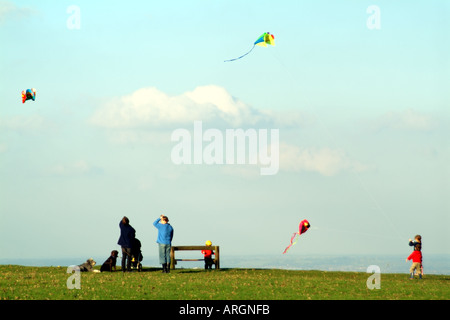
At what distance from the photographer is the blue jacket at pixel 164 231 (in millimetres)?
32438

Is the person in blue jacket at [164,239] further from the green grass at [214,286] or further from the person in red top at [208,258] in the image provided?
the person in red top at [208,258]

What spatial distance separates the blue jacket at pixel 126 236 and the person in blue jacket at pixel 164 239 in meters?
1.13

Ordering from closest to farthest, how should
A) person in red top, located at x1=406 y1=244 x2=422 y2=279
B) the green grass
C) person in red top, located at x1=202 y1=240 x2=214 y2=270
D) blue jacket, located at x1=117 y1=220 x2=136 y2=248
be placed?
the green grass
person in red top, located at x1=406 y1=244 x2=422 y2=279
blue jacket, located at x1=117 y1=220 x2=136 y2=248
person in red top, located at x1=202 y1=240 x2=214 y2=270

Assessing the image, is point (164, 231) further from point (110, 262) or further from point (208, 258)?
point (208, 258)

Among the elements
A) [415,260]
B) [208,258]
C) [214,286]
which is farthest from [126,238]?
[415,260]

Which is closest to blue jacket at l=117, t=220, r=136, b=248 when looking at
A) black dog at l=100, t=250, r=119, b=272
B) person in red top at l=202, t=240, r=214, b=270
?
black dog at l=100, t=250, r=119, b=272

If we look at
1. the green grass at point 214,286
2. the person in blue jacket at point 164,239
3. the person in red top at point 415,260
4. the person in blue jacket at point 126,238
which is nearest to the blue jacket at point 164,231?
the person in blue jacket at point 164,239

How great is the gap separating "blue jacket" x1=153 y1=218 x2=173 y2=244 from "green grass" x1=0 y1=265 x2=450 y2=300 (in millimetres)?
1491

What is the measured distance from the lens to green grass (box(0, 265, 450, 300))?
76.6 feet

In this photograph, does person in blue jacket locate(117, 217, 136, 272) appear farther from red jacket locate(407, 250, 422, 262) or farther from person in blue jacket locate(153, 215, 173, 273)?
red jacket locate(407, 250, 422, 262)

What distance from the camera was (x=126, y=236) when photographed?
32250 millimetres

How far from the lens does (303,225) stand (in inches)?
1297
